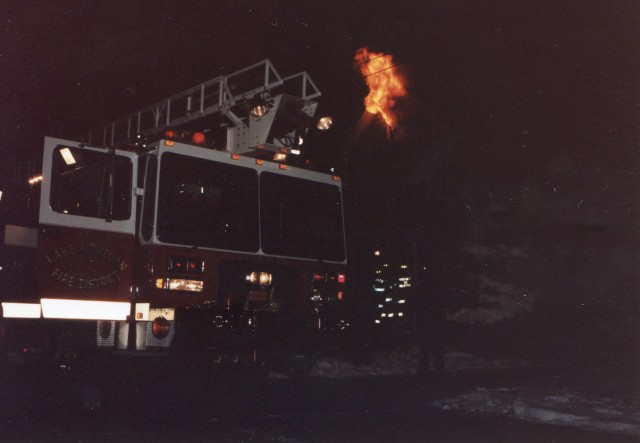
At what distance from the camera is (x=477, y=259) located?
56.3ft

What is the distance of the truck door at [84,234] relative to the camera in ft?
20.5

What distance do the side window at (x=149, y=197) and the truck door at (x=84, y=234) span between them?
13 centimetres

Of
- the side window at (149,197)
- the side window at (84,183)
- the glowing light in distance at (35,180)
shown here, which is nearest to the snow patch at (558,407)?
the side window at (149,197)

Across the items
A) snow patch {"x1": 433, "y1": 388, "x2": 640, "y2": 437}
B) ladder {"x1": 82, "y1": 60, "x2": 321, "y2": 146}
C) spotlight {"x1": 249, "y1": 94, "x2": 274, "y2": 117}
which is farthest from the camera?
ladder {"x1": 82, "y1": 60, "x2": 321, "y2": 146}

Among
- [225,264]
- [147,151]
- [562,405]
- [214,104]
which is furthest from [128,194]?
[562,405]

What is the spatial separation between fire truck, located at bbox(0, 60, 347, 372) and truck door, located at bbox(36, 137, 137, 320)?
0.01m

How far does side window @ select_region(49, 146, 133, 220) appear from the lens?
6.44 m

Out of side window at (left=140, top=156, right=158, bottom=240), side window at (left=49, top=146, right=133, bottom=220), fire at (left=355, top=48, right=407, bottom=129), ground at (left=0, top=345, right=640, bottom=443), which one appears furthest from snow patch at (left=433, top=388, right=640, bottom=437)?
fire at (left=355, top=48, right=407, bottom=129)

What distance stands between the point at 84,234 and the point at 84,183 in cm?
54

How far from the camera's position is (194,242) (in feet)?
22.7

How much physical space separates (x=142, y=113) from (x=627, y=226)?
530 inches

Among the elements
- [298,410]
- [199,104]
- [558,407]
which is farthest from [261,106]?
[558,407]

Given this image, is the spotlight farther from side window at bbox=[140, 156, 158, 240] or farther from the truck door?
the truck door

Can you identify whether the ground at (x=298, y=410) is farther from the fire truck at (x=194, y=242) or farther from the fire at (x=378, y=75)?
the fire at (x=378, y=75)
